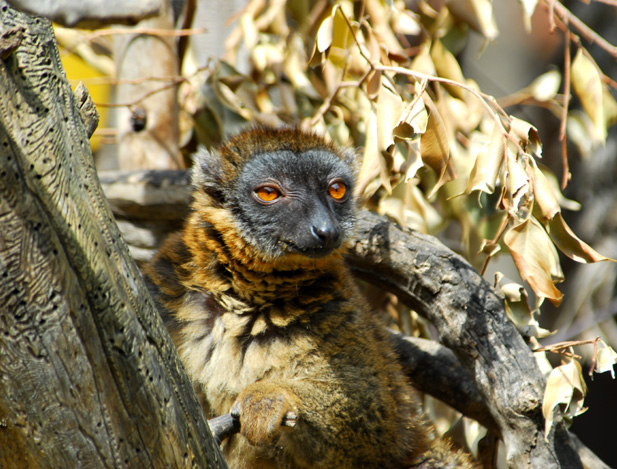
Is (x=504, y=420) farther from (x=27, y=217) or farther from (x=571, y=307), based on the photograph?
(x=571, y=307)

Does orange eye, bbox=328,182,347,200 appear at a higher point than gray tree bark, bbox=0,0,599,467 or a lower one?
lower

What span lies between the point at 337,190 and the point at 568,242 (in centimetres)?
116

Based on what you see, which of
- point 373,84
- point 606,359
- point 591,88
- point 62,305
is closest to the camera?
point 62,305

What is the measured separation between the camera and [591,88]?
3529 millimetres

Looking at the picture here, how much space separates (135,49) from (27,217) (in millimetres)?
3725

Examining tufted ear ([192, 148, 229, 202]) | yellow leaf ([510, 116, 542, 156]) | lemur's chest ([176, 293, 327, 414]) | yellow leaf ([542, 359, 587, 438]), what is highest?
yellow leaf ([510, 116, 542, 156])

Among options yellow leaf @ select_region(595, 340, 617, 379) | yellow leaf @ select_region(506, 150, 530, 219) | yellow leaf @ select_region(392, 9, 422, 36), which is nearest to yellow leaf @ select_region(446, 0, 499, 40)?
yellow leaf @ select_region(392, 9, 422, 36)

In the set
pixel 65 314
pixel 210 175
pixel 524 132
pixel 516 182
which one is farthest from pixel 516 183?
pixel 65 314

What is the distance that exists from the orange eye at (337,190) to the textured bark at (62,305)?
161cm

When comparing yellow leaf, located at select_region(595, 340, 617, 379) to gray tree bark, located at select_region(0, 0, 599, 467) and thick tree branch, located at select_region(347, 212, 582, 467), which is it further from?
gray tree bark, located at select_region(0, 0, 599, 467)

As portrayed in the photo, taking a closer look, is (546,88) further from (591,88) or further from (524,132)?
(524,132)

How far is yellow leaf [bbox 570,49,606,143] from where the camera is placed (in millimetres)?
3521

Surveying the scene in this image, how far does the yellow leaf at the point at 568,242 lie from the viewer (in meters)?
2.83

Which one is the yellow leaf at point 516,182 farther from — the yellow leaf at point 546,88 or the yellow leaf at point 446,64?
the yellow leaf at point 546,88
